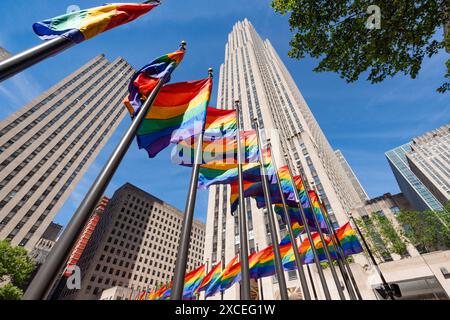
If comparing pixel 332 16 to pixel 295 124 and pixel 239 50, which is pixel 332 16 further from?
pixel 239 50

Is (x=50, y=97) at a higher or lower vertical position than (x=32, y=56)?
higher

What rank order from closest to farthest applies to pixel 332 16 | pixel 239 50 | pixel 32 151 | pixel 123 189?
pixel 332 16 < pixel 32 151 < pixel 123 189 < pixel 239 50

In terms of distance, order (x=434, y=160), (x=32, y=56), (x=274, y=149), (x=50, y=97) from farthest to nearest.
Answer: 1. (x=434, y=160)
2. (x=50, y=97)
3. (x=274, y=149)
4. (x=32, y=56)

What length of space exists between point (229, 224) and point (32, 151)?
66492mm

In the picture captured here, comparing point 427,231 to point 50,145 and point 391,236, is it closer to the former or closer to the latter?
point 391,236

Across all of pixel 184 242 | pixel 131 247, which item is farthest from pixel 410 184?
pixel 184 242

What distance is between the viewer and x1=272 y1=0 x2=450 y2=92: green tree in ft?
31.7

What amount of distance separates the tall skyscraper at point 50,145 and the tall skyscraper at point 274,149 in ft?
162

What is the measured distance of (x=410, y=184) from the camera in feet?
457

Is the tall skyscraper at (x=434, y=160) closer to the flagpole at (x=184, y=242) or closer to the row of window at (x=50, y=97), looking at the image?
the flagpole at (x=184, y=242)

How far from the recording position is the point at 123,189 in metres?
95.6

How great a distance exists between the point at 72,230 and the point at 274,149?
4399 centimetres

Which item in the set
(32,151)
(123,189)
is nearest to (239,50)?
(123,189)
